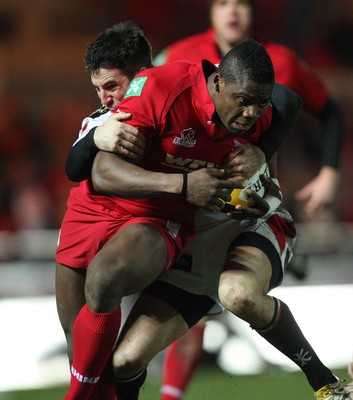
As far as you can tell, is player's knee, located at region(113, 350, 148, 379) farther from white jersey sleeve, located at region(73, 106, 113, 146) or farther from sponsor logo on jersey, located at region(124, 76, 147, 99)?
sponsor logo on jersey, located at region(124, 76, 147, 99)

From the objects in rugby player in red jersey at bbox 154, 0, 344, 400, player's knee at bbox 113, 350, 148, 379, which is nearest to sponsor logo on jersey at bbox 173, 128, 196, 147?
player's knee at bbox 113, 350, 148, 379

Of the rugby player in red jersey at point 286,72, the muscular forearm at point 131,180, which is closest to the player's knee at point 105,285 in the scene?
the muscular forearm at point 131,180

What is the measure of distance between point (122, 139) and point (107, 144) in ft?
0.22

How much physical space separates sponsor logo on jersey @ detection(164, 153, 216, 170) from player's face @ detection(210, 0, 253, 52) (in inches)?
60.1

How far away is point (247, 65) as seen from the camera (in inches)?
137

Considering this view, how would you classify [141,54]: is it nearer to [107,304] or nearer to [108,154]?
[108,154]

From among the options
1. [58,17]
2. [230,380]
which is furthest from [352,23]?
[230,380]

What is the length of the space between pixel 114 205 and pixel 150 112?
0.48 metres

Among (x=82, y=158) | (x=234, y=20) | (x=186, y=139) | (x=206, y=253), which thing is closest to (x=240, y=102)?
(x=186, y=139)

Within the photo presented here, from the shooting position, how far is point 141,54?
3.99m

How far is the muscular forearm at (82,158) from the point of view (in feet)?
11.9

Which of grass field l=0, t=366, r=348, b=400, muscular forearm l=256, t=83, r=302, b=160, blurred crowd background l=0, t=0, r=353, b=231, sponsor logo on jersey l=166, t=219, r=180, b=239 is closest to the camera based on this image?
sponsor logo on jersey l=166, t=219, r=180, b=239

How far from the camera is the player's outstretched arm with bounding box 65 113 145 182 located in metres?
3.47

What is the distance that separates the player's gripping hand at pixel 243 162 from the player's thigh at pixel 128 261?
14.6 inches
